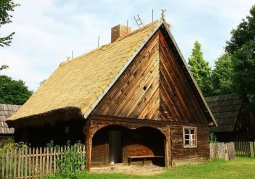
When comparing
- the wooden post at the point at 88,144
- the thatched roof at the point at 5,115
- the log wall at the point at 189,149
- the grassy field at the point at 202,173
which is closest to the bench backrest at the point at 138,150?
the log wall at the point at 189,149

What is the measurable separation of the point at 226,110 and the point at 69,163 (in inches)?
836

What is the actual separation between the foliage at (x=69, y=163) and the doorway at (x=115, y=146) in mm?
5279

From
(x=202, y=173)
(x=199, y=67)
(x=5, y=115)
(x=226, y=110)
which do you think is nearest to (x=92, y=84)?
(x=202, y=173)

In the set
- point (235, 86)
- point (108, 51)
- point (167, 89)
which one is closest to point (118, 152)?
point (167, 89)

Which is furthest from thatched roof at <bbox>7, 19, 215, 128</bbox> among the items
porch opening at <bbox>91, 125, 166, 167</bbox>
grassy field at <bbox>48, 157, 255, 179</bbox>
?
grassy field at <bbox>48, 157, 255, 179</bbox>

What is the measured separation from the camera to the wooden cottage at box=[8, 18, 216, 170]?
49.1ft

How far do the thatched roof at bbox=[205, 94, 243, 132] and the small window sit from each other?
924 centimetres

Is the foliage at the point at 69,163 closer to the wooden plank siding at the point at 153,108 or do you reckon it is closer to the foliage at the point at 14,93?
the wooden plank siding at the point at 153,108

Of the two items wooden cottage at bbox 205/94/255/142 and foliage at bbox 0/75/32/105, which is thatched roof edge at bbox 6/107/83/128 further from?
foliage at bbox 0/75/32/105

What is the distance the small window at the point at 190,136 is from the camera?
19.6 m

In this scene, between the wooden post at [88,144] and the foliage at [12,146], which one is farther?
the foliage at [12,146]

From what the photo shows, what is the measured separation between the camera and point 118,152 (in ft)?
63.0

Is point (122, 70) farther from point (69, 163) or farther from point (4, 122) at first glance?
point (4, 122)

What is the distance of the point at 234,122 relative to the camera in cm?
2828
